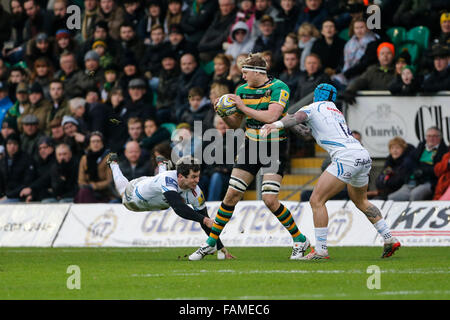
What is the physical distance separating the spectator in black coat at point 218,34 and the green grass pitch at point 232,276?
28.0ft

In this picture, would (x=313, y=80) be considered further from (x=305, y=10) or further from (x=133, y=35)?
(x=133, y=35)

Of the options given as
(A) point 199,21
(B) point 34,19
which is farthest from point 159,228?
(B) point 34,19

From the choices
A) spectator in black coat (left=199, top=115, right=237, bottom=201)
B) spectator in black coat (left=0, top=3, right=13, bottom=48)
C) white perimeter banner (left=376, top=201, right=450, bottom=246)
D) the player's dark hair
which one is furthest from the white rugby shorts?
spectator in black coat (left=0, top=3, right=13, bottom=48)

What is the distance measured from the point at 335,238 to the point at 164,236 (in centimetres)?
317

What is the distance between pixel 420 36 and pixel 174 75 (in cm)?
566

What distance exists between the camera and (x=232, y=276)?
34.9 feet

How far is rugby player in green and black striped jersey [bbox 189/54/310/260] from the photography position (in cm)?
1326

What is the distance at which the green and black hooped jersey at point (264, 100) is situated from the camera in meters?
13.3

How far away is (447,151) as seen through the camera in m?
17.8

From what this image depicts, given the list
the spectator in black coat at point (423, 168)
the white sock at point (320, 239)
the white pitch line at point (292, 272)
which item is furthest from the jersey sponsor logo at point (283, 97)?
the spectator in black coat at point (423, 168)

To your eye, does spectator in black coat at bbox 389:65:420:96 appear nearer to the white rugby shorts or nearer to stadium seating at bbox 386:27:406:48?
stadium seating at bbox 386:27:406:48

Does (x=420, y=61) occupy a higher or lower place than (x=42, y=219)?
higher

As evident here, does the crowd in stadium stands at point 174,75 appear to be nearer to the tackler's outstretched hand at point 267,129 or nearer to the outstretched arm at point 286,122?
the outstretched arm at point 286,122
